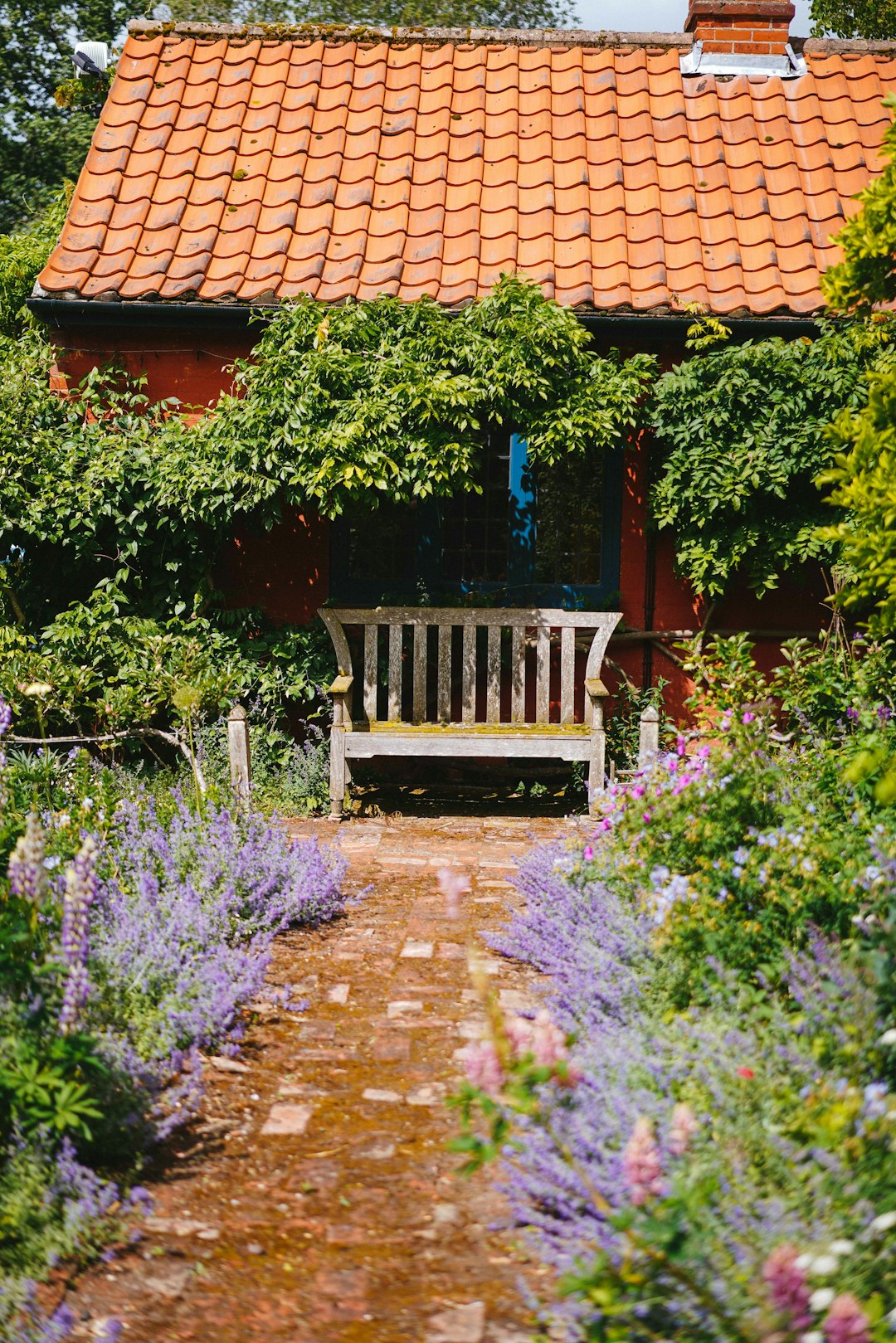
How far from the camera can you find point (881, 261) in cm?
459

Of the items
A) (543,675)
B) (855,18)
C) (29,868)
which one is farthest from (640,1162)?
(855,18)

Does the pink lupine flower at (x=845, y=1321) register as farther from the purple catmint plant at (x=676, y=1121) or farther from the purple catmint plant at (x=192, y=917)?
the purple catmint plant at (x=192, y=917)

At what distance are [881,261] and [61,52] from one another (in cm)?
2751

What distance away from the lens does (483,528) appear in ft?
27.6

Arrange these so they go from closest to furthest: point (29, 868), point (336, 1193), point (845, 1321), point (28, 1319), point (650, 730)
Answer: point (845, 1321) → point (28, 1319) → point (336, 1193) → point (29, 868) → point (650, 730)

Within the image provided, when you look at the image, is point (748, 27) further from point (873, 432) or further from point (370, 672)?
point (873, 432)

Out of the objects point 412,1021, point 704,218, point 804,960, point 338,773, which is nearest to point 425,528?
point 338,773

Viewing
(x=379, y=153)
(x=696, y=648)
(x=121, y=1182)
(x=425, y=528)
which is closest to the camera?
(x=121, y=1182)

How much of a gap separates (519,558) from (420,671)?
135cm

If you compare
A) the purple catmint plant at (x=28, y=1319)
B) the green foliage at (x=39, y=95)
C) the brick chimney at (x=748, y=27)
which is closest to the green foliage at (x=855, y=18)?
the brick chimney at (x=748, y=27)

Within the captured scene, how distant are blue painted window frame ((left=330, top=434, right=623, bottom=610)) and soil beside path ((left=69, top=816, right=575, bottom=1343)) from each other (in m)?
3.90

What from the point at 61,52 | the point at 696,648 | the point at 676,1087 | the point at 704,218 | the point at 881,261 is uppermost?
the point at 61,52

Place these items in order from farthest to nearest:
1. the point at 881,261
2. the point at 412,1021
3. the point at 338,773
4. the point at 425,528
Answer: the point at 425,528 < the point at 338,773 < the point at 881,261 < the point at 412,1021

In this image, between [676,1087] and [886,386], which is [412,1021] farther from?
[886,386]
